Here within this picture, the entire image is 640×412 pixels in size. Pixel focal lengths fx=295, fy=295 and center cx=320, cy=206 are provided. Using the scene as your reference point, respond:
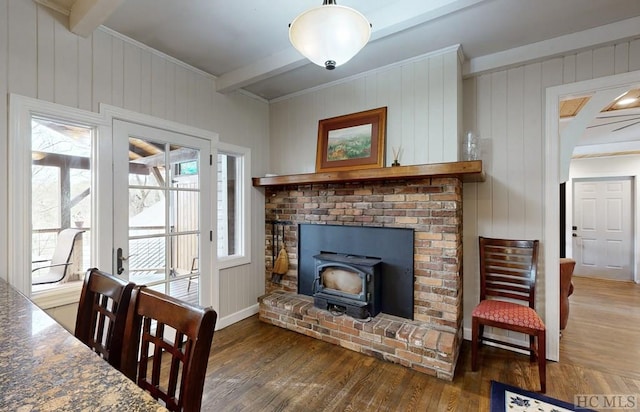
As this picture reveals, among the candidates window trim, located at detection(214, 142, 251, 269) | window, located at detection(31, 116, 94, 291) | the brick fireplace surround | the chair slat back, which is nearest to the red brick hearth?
the brick fireplace surround

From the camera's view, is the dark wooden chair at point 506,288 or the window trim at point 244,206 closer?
the dark wooden chair at point 506,288

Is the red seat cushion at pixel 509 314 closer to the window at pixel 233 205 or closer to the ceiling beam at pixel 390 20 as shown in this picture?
the ceiling beam at pixel 390 20

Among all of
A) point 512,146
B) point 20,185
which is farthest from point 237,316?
point 512,146

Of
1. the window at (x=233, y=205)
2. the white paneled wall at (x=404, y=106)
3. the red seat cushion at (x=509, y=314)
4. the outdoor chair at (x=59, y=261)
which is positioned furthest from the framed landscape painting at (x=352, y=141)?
the outdoor chair at (x=59, y=261)

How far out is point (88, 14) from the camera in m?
1.89

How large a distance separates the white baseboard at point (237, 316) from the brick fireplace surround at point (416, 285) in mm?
455

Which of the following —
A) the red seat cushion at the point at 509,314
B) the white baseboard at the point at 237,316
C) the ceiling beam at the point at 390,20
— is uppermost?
the ceiling beam at the point at 390,20

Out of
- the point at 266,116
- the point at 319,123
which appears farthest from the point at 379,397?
the point at 266,116

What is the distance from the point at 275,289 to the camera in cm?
356

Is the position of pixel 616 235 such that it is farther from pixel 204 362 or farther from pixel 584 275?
pixel 204 362

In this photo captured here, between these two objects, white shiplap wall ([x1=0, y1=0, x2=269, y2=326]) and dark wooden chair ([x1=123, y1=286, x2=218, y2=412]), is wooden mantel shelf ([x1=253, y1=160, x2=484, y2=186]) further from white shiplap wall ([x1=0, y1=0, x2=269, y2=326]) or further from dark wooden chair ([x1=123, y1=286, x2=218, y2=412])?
dark wooden chair ([x1=123, y1=286, x2=218, y2=412])

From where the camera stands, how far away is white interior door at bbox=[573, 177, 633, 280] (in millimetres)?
5191

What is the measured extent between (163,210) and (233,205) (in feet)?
2.71

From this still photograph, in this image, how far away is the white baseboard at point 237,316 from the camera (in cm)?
311
